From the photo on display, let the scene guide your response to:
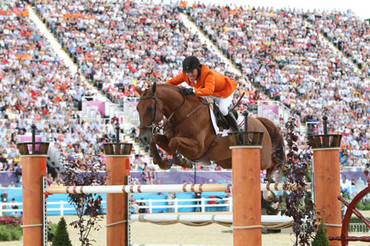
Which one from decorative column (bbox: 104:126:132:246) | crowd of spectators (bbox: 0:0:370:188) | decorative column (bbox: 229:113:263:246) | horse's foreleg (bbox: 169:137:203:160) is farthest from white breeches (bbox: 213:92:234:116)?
crowd of spectators (bbox: 0:0:370:188)

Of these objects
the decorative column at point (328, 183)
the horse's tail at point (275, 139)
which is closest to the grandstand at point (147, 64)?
the horse's tail at point (275, 139)

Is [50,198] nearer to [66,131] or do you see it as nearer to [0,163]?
[0,163]

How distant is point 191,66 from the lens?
787 cm

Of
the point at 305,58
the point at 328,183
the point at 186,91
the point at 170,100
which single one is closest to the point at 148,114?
the point at 170,100

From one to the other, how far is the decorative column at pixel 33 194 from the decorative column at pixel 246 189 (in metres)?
2.58

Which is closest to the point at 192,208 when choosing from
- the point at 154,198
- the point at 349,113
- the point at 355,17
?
the point at 154,198

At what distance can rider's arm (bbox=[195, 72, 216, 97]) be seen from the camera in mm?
7852

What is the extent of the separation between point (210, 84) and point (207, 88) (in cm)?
6

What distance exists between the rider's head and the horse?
264 mm

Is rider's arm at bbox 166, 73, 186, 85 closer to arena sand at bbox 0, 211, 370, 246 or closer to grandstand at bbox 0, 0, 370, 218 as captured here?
arena sand at bbox 0, 211, 370, 246

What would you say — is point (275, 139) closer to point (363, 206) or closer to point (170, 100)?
point (170, 100)

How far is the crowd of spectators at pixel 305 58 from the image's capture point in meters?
29.5

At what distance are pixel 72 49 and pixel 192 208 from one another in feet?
42.7

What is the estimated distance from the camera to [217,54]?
35031 mm
